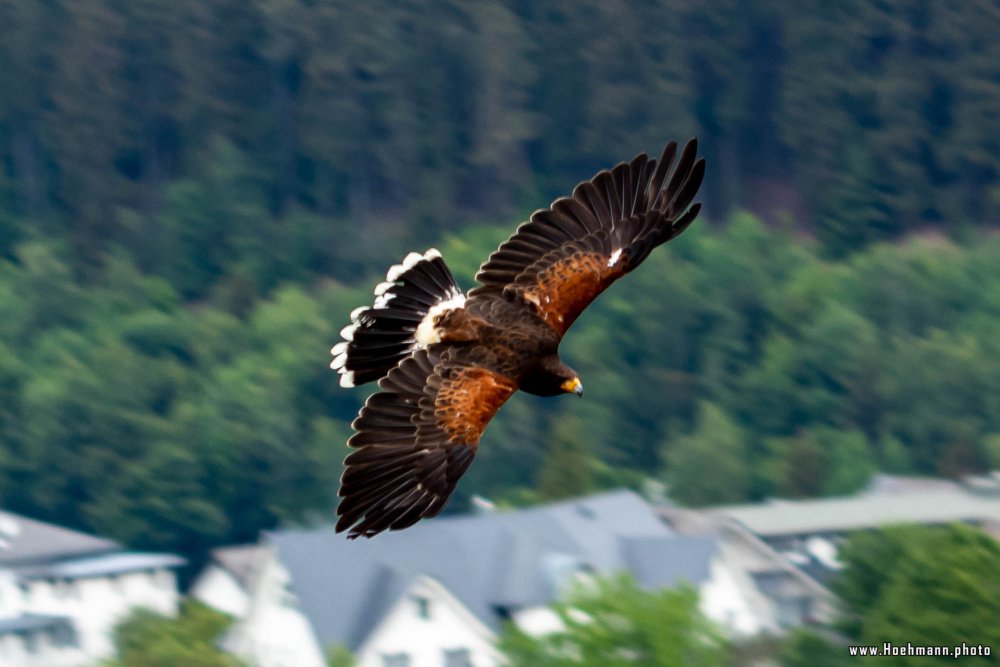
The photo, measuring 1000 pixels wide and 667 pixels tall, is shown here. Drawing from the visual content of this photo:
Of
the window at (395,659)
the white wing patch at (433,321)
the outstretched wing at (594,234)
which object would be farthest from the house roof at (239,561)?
the white wing patch at (433,321)

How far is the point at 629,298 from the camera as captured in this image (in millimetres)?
68438

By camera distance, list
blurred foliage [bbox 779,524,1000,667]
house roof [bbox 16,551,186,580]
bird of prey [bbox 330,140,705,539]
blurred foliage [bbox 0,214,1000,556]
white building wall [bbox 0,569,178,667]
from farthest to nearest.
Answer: blurred foliage [bbox 0,214,1000,556], house roof [bbox 16,551,186,580], white building wall [bbox 0,569,178,667], blurred foliage [bbox 779,524,1000,667], bird of prey [bbox 330,140,705,539]

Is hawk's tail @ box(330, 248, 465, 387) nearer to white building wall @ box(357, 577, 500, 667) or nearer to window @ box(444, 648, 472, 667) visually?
white building wall @ box(357, 577, 500, 667)

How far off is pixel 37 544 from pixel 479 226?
29.0 meters

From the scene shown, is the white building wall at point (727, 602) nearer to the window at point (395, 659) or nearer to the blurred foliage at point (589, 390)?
the window at point (395, 659)

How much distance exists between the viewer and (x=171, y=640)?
3888 cm

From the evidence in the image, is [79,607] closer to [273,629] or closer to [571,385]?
[273,629]

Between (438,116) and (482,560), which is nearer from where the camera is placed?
(482,560)

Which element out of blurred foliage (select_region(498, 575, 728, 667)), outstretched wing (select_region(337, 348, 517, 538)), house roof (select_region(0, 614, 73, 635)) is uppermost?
house roof (select_region(0, 614, 73, 635))

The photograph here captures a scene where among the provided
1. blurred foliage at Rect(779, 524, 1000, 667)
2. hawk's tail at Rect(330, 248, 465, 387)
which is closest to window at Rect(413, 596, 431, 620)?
blurred foliage at Rect(779, 524, 1000, 667)

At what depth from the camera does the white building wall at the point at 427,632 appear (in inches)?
1454

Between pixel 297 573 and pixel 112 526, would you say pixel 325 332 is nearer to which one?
pixel 112 526

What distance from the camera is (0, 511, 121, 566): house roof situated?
158ft

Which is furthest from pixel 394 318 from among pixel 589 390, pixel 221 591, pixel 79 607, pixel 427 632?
pixel 589 390
